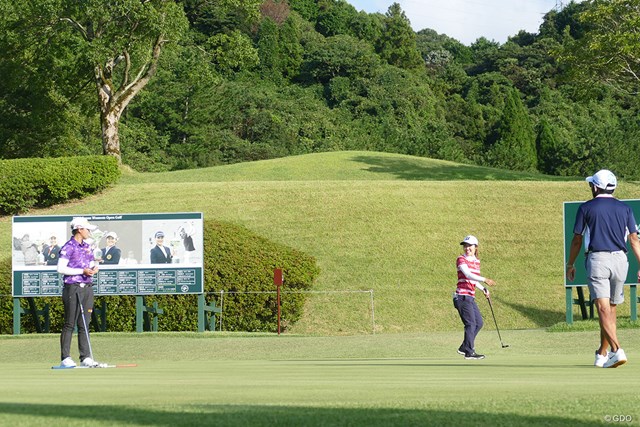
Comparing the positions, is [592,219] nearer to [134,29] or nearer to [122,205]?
[122,205]

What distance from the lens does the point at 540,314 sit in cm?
2705

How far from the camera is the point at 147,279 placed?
2450cm

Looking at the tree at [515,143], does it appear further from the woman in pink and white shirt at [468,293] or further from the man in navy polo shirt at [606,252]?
the man in navy polo shirt at [606,252]

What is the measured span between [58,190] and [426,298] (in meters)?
14.2

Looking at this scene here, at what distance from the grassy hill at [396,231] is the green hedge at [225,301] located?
92cm

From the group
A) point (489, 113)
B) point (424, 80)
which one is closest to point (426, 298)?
point (489, 113)

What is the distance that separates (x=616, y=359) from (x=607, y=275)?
0.88 meters

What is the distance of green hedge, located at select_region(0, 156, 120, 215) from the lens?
34.9 meters

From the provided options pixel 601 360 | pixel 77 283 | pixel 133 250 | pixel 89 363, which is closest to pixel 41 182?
pixel 133 250

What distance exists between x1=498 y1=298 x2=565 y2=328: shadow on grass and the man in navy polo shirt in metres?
15.6

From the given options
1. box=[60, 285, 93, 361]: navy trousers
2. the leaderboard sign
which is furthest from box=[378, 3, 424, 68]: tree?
box=[60, 285, 93, 361]: navy trousers

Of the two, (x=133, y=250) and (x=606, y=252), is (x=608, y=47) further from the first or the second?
(x=606, y=252)

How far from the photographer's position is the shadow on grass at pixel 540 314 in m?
26.6

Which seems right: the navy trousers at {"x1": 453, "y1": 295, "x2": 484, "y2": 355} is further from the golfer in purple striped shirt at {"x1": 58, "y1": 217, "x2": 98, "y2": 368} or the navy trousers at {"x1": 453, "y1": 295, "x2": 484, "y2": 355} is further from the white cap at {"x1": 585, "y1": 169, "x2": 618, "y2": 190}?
the golfer in purple striped shirt at {"x1": 58, "y1": 217, "x2": 98, "y2": 368}
